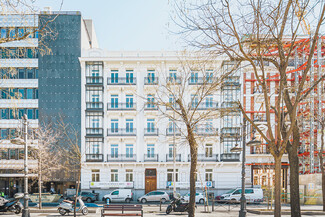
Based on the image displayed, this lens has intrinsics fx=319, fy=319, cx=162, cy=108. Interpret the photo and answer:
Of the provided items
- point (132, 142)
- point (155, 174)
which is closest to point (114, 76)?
point (132, 142)

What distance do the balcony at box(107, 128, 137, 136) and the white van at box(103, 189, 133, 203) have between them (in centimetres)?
690

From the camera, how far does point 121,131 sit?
37.9 metres

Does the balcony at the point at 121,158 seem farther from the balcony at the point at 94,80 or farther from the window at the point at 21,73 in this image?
the window at the point at 21,73

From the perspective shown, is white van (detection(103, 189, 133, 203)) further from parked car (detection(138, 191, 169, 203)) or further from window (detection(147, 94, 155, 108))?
window (detection(147, 94, 155, 108))

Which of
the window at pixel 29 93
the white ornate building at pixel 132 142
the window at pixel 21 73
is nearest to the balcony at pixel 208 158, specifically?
the white ornate building at pixel 132 142

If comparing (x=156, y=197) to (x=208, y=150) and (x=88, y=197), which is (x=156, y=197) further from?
(x=208, y=150)

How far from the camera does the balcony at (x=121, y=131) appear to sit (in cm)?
3788

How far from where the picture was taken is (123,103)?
3822 centimetres

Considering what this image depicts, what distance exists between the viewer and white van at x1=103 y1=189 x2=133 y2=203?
110 ft

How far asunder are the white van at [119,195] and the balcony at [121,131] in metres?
6.90

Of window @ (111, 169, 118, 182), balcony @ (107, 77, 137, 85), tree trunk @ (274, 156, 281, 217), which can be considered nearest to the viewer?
tree trunk @ (274, 156, 281, 217)

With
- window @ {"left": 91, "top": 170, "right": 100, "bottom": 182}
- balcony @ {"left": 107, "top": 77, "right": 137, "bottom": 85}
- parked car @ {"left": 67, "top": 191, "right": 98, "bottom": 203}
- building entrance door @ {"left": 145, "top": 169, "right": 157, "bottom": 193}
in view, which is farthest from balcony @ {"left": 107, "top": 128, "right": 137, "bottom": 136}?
parked car @ {"left": 67, "top": 191, "right": 98, "bottom": 203}

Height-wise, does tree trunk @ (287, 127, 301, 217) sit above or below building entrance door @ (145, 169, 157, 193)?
above

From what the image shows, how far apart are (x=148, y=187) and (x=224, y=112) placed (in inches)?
1080
